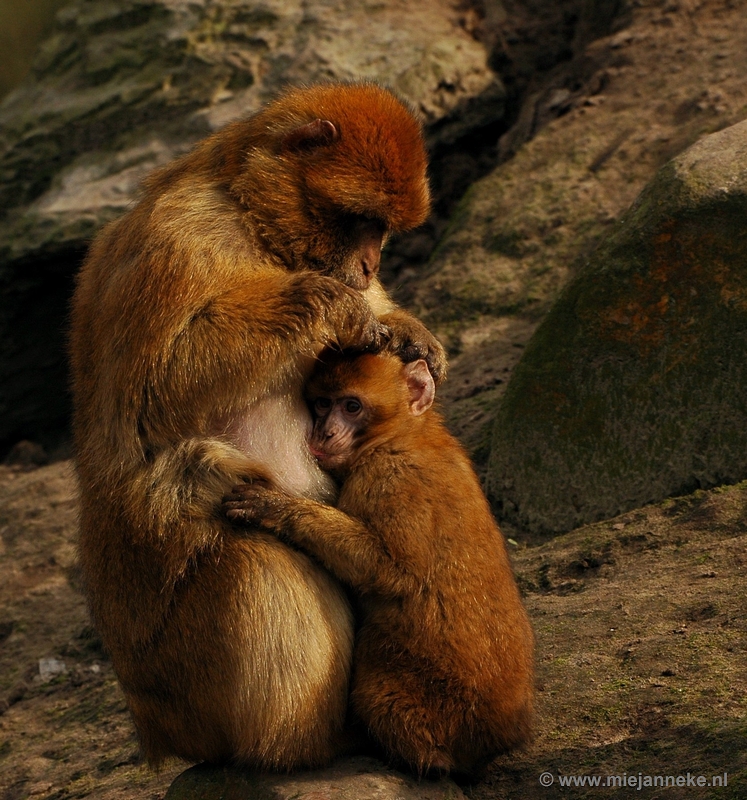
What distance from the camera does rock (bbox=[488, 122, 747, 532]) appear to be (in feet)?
20.2

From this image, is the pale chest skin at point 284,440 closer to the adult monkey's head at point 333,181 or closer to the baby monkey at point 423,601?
the baby monkey at point 423,601

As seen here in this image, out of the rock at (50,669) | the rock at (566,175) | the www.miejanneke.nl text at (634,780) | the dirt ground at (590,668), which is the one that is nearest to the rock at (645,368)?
the dirt ground at (590,668)

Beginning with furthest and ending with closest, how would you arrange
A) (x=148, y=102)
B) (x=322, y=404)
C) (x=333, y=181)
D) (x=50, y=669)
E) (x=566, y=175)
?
1. (x=148, y=102)
2. (x=566, y=175)
3. (x=50, y=669)
4. (x=333, y=181)
5. (x=322, y=404)

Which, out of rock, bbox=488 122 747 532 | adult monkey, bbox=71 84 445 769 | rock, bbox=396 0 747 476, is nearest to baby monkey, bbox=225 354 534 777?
adult monkey, bbox=71 84 445 769

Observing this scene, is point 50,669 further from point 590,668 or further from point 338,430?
point 590,668

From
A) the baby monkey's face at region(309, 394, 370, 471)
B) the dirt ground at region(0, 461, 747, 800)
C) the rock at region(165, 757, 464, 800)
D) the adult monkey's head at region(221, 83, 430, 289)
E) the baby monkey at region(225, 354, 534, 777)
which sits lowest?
the dirt ground at region(0, 461, 747, 800)

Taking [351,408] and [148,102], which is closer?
[351,408]

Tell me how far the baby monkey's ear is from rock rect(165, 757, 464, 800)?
1502 mm

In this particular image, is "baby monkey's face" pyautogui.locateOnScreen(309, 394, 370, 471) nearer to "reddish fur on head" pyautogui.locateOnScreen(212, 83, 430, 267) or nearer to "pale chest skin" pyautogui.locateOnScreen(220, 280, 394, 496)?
"pale chest skin" pyautogui.locateOnScreen(220, 280, 394, 496)

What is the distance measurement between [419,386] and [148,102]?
724cm

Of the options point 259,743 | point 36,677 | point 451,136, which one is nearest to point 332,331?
point 259,743

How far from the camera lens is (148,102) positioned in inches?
446

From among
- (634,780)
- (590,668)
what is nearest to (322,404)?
(590,668)

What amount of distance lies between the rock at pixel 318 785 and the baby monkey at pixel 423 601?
10cm
